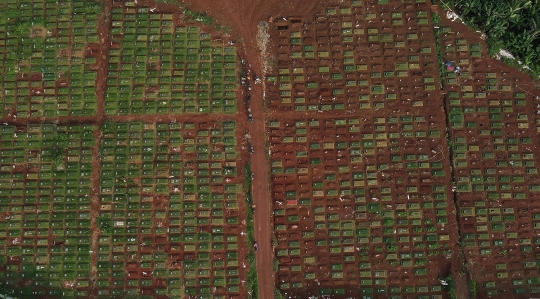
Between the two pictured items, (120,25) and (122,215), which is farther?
(120,25)

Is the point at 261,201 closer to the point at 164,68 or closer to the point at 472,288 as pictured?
the point at 164,68

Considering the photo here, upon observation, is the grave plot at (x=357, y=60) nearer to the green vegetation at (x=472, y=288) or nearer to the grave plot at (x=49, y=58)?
the green vegetation at (x=472, y=288)

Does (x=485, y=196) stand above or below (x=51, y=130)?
below

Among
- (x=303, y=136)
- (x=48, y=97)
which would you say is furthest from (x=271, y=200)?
(x=48, y=97)

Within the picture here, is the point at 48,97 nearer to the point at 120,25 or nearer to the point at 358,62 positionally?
the point at 120,25

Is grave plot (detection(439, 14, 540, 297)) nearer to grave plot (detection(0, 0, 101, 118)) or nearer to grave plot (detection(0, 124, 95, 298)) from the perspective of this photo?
grave plot (detection(0, 0, 101, 118))

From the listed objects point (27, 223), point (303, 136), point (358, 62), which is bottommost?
point (27, 223)
